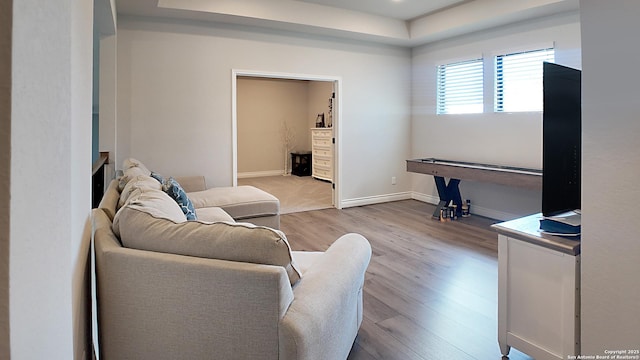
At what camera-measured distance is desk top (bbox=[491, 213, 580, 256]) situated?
169 cm

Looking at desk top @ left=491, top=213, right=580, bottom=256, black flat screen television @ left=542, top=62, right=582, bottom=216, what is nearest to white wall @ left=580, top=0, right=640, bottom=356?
desk top @ left=491, top=213, right=580, bottom=256

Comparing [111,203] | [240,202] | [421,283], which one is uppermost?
[111,203]

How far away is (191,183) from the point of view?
183 inches

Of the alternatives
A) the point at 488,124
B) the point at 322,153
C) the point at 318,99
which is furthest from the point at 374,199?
the point at 318,99

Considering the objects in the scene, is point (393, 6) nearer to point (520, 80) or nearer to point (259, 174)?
point (520, 80)

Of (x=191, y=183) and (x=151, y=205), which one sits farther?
(x=191, y=183)

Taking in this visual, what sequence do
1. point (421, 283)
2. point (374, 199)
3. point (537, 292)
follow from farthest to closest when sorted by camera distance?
1. point (374, 199)
2. point (421, 283)
3. point (537, 292)

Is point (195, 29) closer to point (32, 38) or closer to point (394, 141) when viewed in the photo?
point (394, 141)

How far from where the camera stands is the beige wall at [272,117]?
9.47m

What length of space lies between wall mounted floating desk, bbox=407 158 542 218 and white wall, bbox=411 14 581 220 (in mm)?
228

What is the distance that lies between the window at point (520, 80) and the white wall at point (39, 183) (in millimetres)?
5023

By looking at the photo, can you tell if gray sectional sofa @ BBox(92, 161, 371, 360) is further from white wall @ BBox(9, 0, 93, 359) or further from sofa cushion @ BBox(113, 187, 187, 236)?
white wall @ BBox(9, 0, 93, 359)

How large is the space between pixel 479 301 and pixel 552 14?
11.9ft

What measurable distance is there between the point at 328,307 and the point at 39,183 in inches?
44.4
